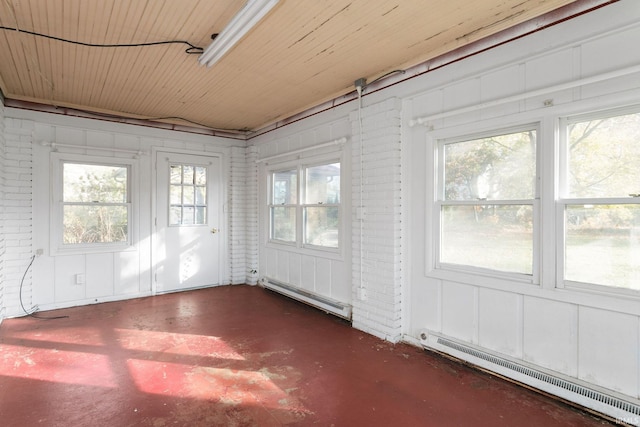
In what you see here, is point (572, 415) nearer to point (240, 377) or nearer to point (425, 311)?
point (425, 311)

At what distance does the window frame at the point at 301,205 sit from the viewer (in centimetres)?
443

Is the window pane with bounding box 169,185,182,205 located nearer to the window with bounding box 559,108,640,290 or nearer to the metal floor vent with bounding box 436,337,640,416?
the metal floor vent with bounding box 436,337,640,416

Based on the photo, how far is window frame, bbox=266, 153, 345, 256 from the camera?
14.5ft

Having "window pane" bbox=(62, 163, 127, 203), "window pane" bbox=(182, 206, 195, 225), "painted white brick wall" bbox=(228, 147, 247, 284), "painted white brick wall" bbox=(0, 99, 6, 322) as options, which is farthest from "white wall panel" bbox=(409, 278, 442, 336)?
"painted white brick wall" bbox=(0, 99, 6, 322)

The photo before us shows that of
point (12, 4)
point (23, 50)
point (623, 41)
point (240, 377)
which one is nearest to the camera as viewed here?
point (623, 41)

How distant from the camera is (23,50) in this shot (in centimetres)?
311

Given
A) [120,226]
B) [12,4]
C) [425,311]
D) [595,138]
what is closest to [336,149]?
[425,311]

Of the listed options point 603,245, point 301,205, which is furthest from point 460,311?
point 301,205

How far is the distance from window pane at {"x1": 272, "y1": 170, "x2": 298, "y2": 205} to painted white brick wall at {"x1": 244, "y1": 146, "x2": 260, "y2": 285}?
57cm

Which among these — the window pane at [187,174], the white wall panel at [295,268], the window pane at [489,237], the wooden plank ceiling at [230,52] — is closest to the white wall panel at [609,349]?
the window pane at [489,237]

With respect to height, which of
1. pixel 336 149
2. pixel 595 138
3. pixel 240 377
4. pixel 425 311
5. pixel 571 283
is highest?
pixel 336 149

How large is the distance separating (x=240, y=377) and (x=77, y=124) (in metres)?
4.45

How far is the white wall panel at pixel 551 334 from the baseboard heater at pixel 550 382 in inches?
3.4

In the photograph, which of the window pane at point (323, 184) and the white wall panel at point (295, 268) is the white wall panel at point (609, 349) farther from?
the white wall panel at point (295, 268)
